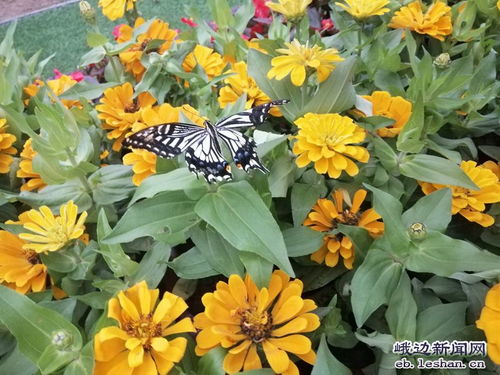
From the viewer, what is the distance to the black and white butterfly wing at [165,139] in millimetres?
629

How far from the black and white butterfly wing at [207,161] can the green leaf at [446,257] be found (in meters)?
0.27

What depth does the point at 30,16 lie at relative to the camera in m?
3.13

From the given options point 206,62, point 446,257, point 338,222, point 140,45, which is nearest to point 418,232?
point 446,257

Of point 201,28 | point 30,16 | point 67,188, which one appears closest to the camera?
point 67,188

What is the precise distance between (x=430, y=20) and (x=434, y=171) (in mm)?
414

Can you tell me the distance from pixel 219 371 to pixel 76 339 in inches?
7.4

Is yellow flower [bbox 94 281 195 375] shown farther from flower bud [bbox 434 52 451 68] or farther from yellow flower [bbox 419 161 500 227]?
flower bud [bbox 434 52 451 68]

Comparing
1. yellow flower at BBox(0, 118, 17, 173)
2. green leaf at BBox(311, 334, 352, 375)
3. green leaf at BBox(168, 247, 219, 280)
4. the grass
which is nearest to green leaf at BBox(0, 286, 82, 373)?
green leaf at BBox(168, 247, 219, 280)

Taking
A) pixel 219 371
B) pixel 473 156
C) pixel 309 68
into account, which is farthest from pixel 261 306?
pixel 473 156

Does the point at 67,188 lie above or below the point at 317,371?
above

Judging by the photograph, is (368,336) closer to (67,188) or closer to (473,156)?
(473,156)

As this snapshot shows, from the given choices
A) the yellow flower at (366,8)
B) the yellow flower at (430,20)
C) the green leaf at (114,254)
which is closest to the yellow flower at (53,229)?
the green leaf at (114,254)

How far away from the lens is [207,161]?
1.97 feet

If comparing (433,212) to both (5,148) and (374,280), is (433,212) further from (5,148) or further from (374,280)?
(5,148)
